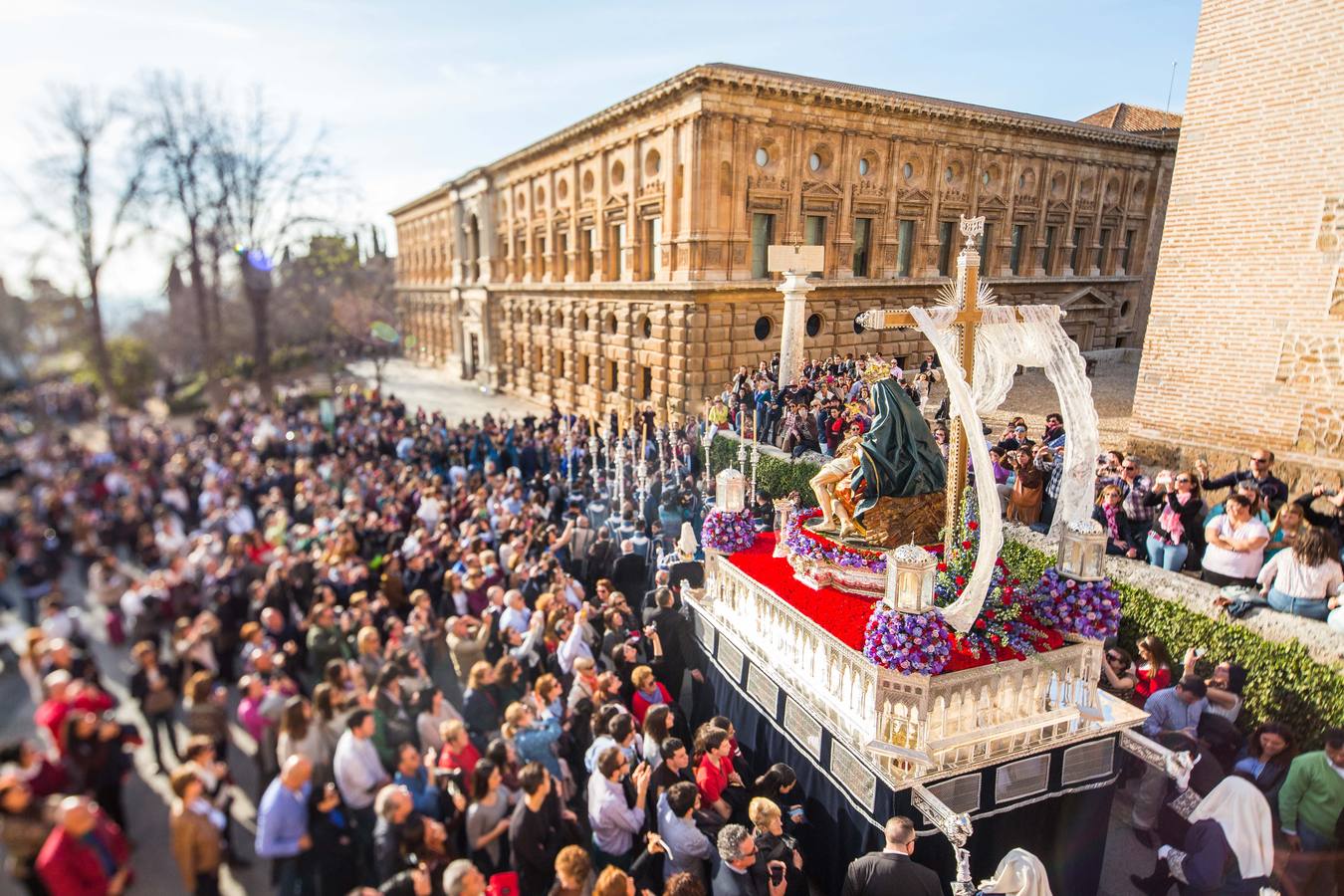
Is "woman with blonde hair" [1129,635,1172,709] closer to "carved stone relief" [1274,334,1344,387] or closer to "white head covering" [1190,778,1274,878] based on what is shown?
"white head covering" [1190,778,1274,878]

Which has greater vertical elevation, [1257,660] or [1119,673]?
[1257,660]

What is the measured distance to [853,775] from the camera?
18.7 feet

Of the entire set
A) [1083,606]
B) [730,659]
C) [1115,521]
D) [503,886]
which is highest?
[1083,606]

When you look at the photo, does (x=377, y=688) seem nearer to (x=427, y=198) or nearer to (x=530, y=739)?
(x=530, y=739)

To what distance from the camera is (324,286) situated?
4.98 m

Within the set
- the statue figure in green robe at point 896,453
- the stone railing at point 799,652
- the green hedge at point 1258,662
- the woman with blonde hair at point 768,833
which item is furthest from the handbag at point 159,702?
the green hedge at point 1258,662

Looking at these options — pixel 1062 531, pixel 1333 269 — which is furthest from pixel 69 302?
pixel 1333 269

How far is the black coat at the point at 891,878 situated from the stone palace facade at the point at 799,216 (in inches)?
568

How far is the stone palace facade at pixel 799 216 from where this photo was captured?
17.2 metres

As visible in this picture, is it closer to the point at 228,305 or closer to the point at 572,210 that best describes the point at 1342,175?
the point at 228,305

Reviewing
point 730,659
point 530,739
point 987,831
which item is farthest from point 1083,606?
point 530,739

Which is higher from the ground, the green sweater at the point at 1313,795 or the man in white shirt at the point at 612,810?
the green sweater at the point at 1313,795

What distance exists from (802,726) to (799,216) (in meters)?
19.0

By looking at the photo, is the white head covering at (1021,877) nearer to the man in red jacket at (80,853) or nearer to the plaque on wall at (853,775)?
the plaque on wall at (853,775)
